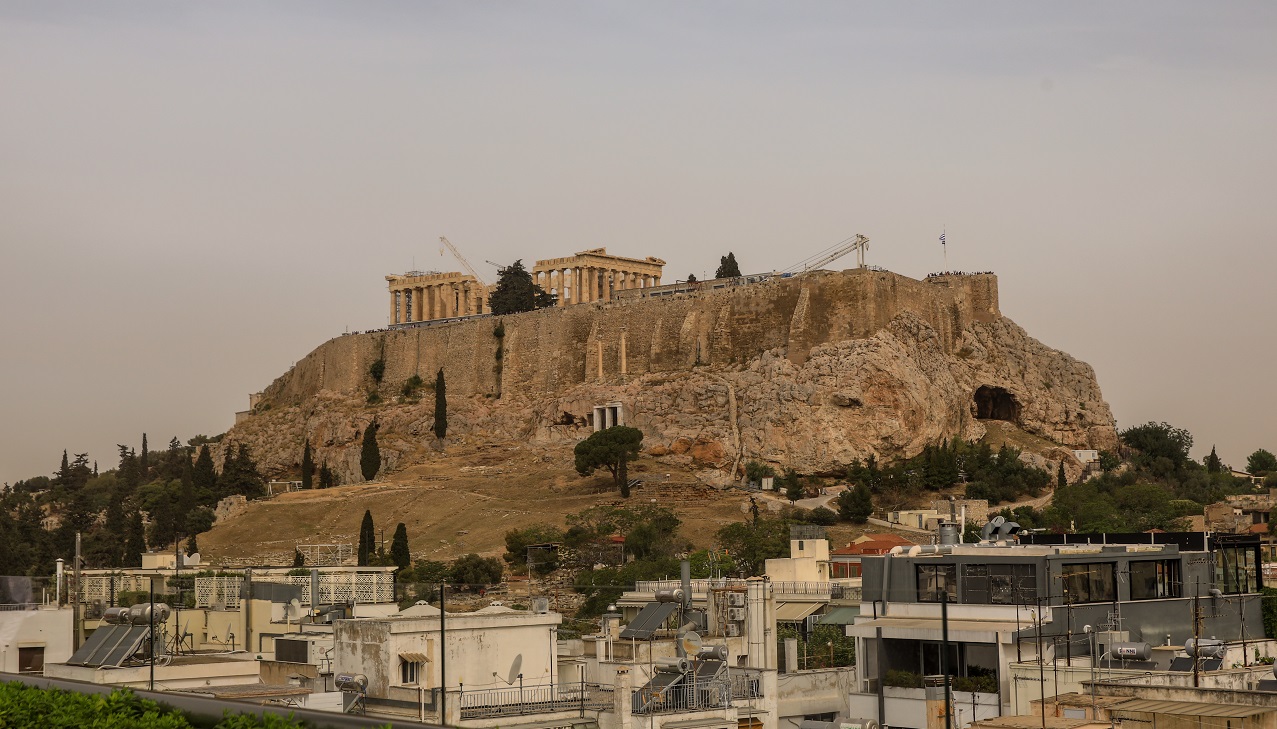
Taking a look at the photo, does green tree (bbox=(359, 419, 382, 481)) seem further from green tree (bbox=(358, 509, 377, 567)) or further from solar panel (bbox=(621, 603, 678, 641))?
solar panel (bbox=(621, 603, 678, 641))

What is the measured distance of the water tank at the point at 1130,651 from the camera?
21406 mm

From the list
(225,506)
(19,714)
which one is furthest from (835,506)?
(19,714)

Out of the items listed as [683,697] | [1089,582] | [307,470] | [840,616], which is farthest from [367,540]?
[683,697]

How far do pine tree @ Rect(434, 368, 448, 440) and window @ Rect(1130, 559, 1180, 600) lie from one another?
6805cm

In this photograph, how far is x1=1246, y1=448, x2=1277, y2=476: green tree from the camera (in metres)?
99.4

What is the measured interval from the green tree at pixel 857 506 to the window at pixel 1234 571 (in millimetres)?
38643

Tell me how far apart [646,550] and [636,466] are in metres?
15.6

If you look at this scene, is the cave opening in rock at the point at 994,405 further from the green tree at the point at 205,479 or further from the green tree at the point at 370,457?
the green tree at the point at 205,479

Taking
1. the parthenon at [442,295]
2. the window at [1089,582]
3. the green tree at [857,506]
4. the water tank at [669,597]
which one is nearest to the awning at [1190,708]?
the window at [1089,582]

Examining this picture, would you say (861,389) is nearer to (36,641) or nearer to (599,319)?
(599,319)

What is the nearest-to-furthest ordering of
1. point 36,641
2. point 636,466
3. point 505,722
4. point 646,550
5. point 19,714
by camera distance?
point 19,714
point 505,722
point 36,641
point 646,550
point 636,466

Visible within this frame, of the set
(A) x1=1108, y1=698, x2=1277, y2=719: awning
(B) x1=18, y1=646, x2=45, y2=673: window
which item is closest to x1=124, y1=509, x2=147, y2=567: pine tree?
(B) x1=18, y1=646, x2=45, y2=673: window

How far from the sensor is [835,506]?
72.6 m

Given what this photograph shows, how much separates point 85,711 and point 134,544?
57.6 meters
